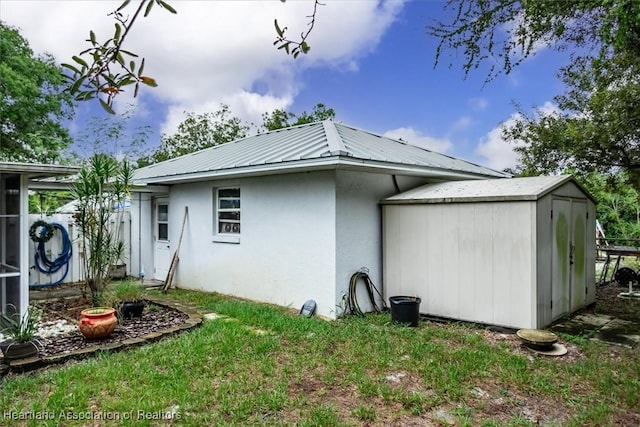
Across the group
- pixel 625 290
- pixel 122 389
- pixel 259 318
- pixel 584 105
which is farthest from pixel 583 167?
pixel 122 389

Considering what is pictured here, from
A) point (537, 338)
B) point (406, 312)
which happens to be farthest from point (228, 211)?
point (537, 338)

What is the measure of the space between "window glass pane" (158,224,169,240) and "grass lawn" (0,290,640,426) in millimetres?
5276

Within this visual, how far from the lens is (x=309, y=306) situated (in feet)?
22.3

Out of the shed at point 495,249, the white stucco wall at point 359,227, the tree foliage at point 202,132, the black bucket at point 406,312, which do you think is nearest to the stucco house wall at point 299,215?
the white stucco wall at point 359,227

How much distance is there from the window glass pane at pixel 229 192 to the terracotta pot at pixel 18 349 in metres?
4.60

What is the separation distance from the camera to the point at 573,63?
6.62 metres

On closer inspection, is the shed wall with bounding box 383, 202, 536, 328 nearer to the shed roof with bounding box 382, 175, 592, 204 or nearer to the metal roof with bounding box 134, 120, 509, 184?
the shed roof with bounding box 382, 175, 592, 204

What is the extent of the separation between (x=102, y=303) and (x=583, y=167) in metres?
10.8

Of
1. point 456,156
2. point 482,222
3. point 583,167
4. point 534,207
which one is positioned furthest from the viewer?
point 456,156

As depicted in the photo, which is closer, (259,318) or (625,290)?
(259,318)

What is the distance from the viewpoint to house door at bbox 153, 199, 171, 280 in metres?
10.3

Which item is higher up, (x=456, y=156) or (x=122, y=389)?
(x=456, y=156)

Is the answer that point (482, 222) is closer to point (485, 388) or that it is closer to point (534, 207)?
point (534, 207)

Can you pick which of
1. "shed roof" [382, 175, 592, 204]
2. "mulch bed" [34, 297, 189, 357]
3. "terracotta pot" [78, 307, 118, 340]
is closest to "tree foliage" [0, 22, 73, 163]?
"mulch bed" [34, 297, 189, 357]
